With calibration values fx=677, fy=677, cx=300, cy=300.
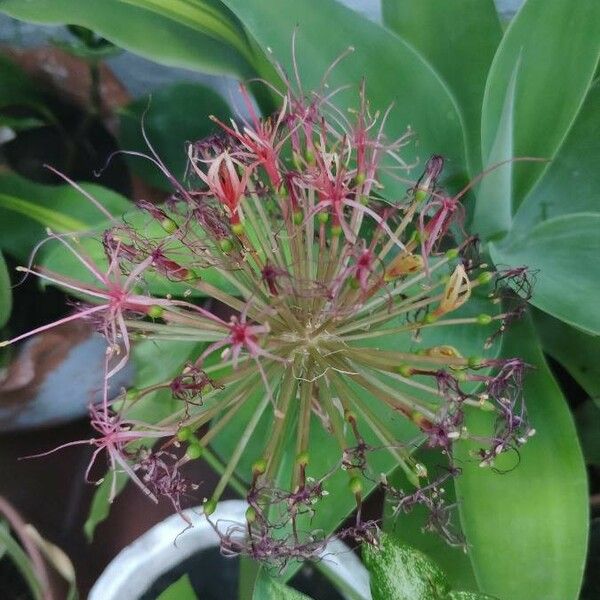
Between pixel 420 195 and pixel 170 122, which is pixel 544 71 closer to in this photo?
pixel 420 195

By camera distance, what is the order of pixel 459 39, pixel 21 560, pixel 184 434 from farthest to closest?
1. pixel 21 560
2. pixel 459 39
3. pixel 184 434

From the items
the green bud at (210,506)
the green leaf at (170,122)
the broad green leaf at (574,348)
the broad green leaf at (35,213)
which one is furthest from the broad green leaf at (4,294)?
the broad green leaf at (574,348)

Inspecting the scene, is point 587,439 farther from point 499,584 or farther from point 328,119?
point 328,119

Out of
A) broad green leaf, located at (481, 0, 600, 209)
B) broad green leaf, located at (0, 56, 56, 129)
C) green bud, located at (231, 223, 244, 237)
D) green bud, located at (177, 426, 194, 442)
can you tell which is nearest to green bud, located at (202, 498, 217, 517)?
green bud, located at (177, 426, 194, 442)

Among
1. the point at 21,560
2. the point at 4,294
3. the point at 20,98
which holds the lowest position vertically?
the point at 21,560

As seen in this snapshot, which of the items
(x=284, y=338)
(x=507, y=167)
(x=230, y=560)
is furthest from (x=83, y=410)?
(x=507, y=167)

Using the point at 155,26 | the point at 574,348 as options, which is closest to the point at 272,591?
the point at 574,348

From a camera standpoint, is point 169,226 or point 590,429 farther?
point 590,429

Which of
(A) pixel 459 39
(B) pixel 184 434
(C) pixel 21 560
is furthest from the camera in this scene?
(C) pixel 21 560

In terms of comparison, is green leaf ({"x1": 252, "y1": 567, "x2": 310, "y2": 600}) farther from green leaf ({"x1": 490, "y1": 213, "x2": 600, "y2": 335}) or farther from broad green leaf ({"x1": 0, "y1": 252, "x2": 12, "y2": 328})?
broad green leaf ({"x1": 0, "y1": 252, "x2": 12, "y2": 328})
